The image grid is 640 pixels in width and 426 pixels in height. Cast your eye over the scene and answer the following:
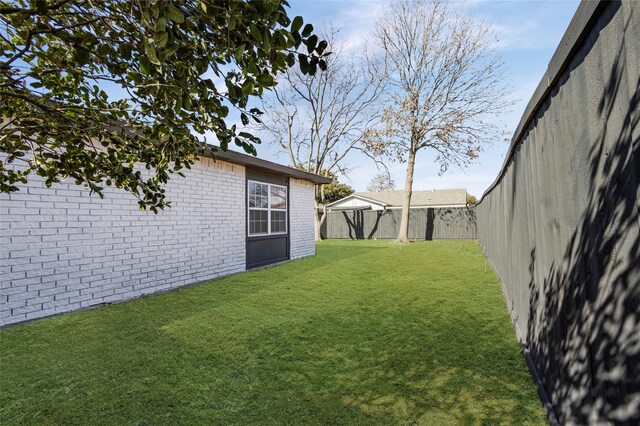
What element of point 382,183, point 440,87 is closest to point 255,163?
point 440,87

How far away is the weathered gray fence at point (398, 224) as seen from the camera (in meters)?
18.9

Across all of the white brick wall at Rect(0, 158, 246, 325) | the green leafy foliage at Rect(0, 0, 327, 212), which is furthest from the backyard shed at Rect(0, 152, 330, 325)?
the green leafy foliage at Rect(0, 0, 327, 212)

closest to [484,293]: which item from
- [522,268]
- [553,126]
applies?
[522,268]

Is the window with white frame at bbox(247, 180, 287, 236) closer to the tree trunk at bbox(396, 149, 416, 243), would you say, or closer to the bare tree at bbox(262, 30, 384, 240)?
the tree trunk at bbox(396, 149, 416, 243)

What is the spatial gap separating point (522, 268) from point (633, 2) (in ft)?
8.66

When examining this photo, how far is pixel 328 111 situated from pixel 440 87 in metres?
7.57

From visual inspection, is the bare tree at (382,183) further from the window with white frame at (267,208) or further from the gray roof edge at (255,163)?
the window with white frame at (267,208)

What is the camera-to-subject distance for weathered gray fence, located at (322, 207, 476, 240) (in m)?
18.9

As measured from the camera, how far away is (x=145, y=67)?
128 centimetres

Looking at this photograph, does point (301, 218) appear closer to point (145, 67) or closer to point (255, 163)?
point (255, 163)

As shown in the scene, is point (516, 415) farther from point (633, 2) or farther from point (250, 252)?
point (250, 252)

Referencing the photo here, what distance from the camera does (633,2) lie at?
1.10 metres

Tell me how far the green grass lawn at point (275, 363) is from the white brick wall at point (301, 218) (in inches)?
210

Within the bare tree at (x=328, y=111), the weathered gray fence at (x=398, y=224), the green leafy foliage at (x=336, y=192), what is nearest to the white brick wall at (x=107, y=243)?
the bare tree at (x=328, y=111)
